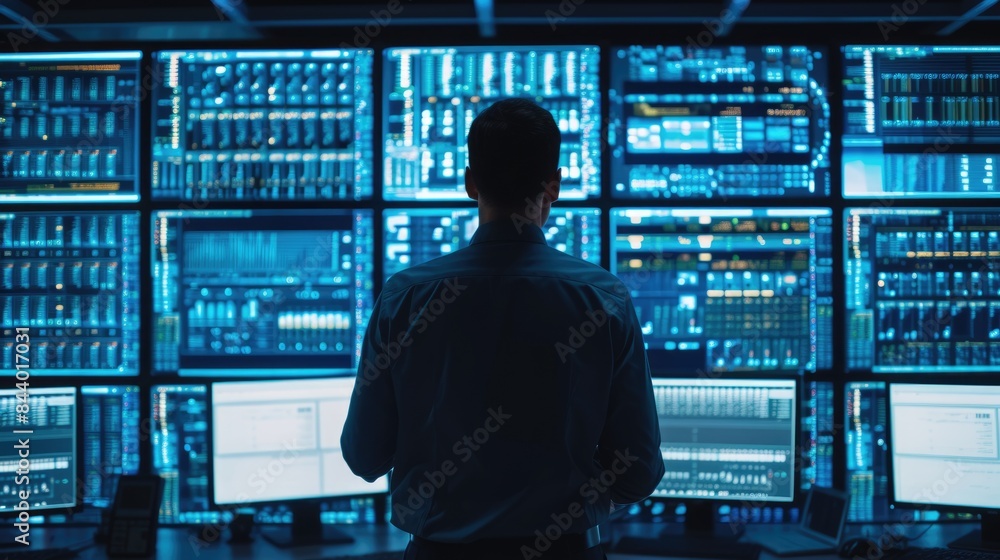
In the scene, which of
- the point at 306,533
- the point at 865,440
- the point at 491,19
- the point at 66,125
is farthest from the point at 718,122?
the point at 66,125

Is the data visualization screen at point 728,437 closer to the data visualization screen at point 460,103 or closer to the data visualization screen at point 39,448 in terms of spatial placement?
the data visualization screen at point 460,103

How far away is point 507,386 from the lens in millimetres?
1371

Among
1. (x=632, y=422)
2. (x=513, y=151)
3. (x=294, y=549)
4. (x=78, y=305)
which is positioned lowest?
(x=294, y=549)

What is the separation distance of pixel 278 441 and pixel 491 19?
1.52 metres

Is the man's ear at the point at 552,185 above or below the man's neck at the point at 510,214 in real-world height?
above

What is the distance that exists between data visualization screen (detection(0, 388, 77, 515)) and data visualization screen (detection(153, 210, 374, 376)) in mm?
344

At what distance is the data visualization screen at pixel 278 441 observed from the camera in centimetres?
260

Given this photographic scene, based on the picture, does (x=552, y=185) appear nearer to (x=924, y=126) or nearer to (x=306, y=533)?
(x=306, y=533)

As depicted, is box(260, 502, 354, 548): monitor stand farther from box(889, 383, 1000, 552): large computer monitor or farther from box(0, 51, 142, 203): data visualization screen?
box(889, 383, 1000, 552): large computer monitor

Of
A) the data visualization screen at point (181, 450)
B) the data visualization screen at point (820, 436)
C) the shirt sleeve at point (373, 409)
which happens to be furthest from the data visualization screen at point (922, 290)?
the data visualization screen at point (181, 450)

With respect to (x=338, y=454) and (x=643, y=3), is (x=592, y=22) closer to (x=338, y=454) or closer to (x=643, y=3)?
(x=643, y=3)

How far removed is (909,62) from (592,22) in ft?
3.50

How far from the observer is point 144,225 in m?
2.87

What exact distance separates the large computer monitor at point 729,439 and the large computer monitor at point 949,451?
31 centimetres
